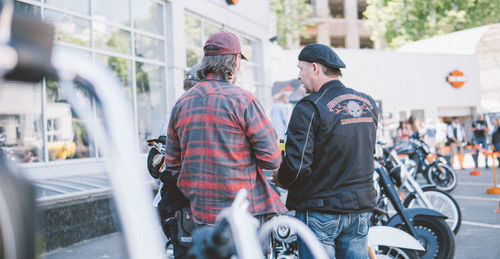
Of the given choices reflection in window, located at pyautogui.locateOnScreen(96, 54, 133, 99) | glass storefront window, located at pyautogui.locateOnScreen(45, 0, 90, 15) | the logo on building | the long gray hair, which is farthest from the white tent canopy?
the long gray hair

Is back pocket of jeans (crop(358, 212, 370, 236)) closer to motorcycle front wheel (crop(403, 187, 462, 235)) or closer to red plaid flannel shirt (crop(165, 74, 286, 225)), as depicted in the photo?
red plaid flannel shirt (crop(165, 74, 286, 225))

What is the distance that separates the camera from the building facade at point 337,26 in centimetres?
4091

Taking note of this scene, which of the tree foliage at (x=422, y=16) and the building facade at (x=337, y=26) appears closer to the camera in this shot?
the tree foliage at (x=422, y=16)

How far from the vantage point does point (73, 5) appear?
25.4ft

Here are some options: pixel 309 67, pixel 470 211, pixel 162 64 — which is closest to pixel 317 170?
pixel 309 67

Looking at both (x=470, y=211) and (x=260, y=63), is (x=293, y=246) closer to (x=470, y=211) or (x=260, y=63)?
(x=470, y=211)

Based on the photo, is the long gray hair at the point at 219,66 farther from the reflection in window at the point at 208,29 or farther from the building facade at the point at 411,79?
the building facade at the point at 411,79

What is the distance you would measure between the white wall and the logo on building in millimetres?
206

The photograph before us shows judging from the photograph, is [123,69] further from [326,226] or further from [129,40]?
[326,226]

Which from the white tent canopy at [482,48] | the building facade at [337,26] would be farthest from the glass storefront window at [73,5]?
the building facade at [337,26]

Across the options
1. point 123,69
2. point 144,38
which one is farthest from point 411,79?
point 123,69

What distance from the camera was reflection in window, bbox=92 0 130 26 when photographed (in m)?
8.26

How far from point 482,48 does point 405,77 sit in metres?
6.33

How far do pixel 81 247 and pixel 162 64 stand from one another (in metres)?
4.97
